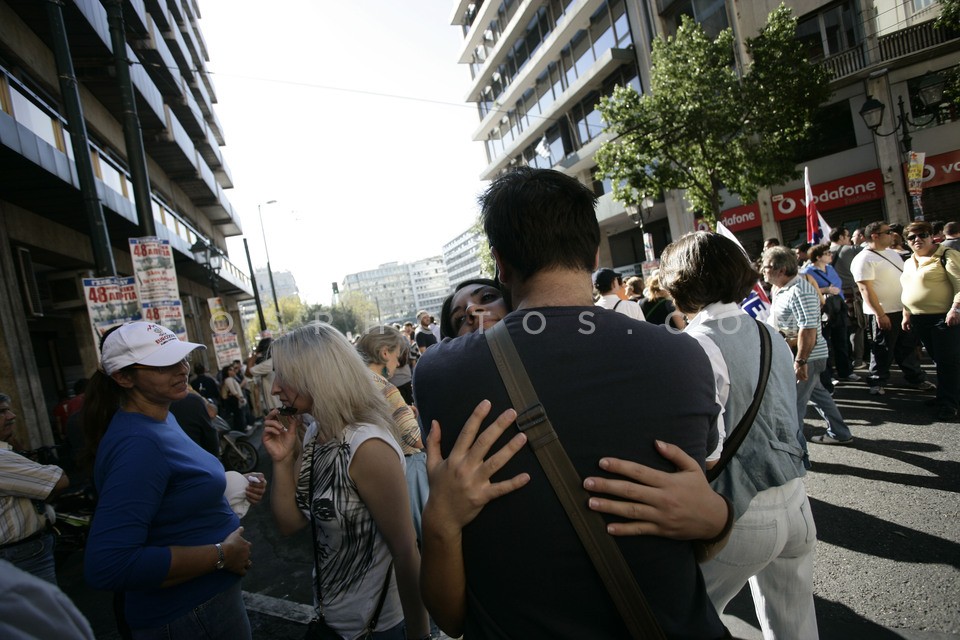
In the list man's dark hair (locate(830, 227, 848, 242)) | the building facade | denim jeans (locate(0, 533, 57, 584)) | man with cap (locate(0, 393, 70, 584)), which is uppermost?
the building facade

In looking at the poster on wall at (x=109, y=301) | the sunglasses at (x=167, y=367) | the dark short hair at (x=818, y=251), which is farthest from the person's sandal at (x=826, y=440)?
the poster on wall at (x=109, y=301)

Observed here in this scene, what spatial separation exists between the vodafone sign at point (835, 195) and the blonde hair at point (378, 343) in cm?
2020

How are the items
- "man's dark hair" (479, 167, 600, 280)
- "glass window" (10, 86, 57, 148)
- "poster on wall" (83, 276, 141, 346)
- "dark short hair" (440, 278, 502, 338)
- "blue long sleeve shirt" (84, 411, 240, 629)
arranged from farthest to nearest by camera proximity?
"glass window" (10, 86, 57, 148), "poster on wall" (83, 276, 141, 346), "dark short hair" (440, 278, 502, 338), "blue long sleeve shirt" (84, 411, 240, 629), "man's dark hair" (479, 167, 600, 280)

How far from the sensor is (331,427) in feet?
7.16

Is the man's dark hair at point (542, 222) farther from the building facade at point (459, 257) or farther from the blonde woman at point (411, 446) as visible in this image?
the building facade at point (459, 257)

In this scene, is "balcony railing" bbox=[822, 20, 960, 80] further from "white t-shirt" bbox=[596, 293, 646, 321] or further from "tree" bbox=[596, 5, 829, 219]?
"white t-shirt" bbox=[596, 293, 646, 321]

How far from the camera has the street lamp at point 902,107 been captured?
42.3 ft

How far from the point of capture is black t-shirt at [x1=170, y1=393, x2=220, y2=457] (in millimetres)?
4309

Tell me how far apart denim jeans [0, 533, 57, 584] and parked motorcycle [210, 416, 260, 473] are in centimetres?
540

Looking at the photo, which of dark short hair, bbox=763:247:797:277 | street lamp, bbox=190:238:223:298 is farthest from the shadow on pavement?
street lamp, bbox=190:238:223:298

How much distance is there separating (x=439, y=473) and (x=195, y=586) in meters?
1.58

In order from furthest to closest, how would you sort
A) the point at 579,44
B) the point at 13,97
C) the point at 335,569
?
the point at 579,44 → the point at 13,97 → the point at 335,569

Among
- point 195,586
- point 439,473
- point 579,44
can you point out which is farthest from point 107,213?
point 579,44

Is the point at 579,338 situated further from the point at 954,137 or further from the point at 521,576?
→ the point at 954,137
